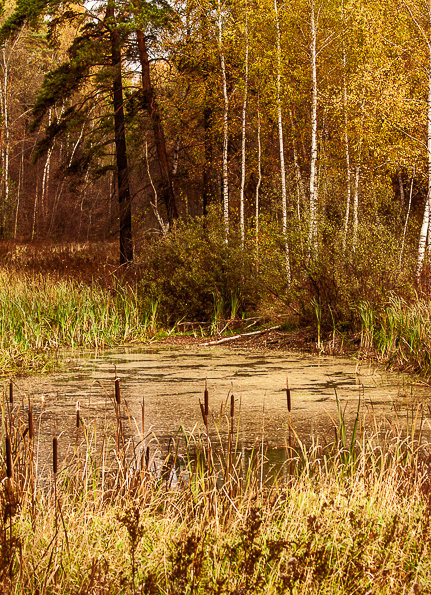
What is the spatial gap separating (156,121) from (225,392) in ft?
34.6

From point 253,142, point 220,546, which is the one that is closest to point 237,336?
point 220,546


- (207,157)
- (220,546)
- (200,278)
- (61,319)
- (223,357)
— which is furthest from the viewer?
(207,157)

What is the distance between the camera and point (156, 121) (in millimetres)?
15930

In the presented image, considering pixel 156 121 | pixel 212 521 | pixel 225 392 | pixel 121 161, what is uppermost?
pixel 156 121

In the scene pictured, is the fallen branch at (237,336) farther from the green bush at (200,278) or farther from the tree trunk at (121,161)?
the tree trunk at (121,161)

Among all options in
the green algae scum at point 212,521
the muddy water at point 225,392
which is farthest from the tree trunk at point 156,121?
the green algae scum at point 212,521

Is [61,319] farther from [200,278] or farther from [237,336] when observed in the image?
[200,278]

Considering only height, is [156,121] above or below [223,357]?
above

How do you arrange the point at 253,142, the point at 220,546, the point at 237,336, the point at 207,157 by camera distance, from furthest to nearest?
the point at 253,142
the point at 207,157
the point at 237,336
the point at 220,546

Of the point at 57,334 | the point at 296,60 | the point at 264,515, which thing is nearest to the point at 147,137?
the point at 296,60

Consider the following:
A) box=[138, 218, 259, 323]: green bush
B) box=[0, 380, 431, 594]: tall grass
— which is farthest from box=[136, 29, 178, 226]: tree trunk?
box=[0, 380, 431, 594]: tall grass

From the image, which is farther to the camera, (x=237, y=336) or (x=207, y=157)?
(x=207, y=157)

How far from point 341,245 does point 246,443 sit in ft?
18.9

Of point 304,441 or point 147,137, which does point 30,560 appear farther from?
point 147,137
